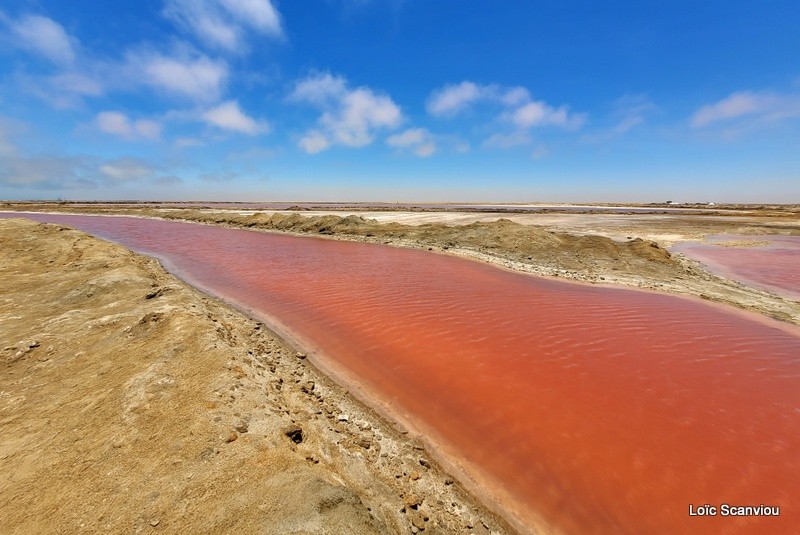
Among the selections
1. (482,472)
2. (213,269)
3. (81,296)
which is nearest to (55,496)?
(482,472)

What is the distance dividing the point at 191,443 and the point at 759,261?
30.8m

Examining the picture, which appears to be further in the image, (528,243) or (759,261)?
(528,243)

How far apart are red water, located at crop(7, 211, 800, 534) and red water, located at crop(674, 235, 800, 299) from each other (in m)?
6.95

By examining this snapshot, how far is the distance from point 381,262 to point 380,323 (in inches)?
407

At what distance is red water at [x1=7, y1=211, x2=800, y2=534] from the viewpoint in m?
5.04

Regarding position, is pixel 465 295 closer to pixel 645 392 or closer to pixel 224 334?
pixel 645 392

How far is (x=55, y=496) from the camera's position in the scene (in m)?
3.95

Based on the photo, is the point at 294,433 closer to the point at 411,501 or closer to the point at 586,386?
the point at 411,501

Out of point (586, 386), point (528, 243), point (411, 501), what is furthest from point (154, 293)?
point (528, 243)

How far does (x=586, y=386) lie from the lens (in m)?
7.54

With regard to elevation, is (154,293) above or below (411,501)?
above

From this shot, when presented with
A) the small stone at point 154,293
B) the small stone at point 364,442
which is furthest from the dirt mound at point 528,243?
the small stone at point 154,293

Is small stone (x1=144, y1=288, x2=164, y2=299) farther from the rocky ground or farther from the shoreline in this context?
the shoreline

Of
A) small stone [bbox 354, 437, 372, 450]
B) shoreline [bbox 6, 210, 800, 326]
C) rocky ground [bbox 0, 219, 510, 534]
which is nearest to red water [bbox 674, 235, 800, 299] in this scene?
shoreline [bbox 6, 210, 800, 326]
